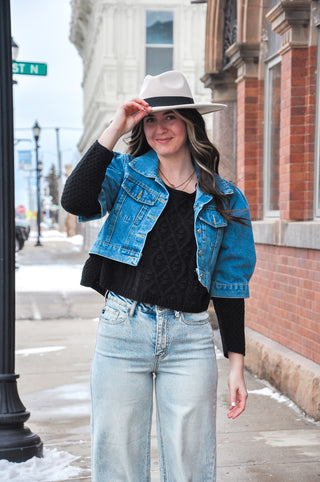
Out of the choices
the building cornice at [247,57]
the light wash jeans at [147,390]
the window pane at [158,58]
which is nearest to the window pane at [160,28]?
the window pane at [158,58]

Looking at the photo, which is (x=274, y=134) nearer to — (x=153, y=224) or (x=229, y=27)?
(x=229, y=27)

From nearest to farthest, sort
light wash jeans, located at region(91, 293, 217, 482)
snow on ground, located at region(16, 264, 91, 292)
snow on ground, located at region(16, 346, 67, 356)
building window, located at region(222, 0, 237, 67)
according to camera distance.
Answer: light wash jeans, located at region(91, 293, 217, 482), snow on ground, located at region(16, 346, 67, 356), building window, located at region(222, 0, 237, 67), snow on ground, located at region(16, 264, 91, 292)

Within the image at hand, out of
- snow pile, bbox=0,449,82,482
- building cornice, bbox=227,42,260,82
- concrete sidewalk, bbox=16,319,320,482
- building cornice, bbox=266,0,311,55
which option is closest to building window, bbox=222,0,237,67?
building cornice, bbox=227,42,260,82

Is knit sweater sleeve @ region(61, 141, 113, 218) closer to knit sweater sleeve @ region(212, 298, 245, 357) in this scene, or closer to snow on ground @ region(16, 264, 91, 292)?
knit sweater sleeve @ region(212, 298, 245, 357)

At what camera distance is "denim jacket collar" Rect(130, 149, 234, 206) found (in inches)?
117

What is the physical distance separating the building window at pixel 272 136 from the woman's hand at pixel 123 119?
4957 millimetres

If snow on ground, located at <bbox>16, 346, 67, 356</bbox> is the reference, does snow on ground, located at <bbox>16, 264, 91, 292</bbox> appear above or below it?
below

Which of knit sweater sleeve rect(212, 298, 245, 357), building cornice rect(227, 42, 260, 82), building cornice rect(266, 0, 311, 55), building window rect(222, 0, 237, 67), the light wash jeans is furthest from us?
building window rect(222, 0, 237, 67)

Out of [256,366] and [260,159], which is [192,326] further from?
[260,159]

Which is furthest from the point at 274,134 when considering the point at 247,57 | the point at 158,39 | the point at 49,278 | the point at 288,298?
the point at 158,39

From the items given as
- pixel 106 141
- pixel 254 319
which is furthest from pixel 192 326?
pixel 254 319

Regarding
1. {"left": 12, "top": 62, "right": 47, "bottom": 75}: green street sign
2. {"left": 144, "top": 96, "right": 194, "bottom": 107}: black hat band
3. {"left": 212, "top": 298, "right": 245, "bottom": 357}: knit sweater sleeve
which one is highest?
{"left": 12, "top": 62, "right": 47, "bottom": 75}: green street sign

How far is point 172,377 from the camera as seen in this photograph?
2.89 meters

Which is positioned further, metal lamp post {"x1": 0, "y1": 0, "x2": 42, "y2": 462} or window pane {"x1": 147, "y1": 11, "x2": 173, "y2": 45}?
window pane {"x1": 147, "y1": 11, "x2": 173, "y2": 45}
